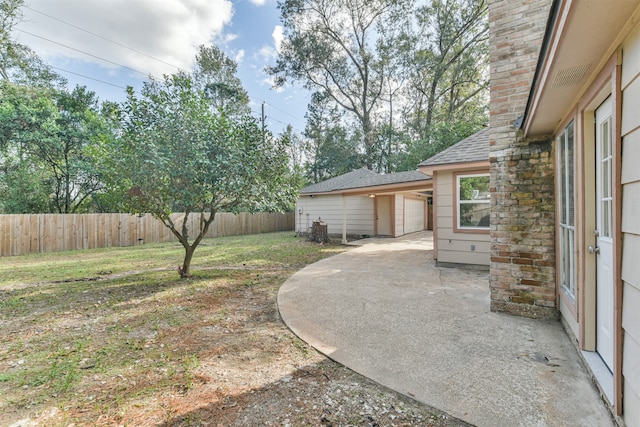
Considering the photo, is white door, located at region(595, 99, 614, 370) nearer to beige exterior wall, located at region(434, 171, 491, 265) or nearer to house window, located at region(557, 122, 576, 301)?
house window, located at region(557, 122, 576, 301)

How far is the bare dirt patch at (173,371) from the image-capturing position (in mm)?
1829

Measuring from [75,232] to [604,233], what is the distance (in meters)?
14.3

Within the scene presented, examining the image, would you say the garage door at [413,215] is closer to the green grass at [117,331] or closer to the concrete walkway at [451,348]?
the green grass at [117,331]

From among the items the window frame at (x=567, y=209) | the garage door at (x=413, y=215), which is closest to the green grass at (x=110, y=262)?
the window frame at (x=567, y=209)

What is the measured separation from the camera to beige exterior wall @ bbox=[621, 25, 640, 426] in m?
1.36

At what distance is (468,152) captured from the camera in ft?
20.8

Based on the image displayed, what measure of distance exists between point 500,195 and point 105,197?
6.64 m

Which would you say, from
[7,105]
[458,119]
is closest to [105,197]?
[7,105]

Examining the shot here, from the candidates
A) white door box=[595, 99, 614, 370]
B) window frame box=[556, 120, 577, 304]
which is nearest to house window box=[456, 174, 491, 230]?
window frame box=[556, 120, 577, 304]

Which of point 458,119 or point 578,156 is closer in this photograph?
point 578,156

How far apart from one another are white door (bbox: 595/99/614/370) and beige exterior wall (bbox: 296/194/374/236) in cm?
1085

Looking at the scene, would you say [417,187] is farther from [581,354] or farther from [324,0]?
[324,0]

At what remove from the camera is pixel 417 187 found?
9180mm

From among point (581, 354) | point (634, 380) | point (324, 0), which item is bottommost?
point (581, 354)
